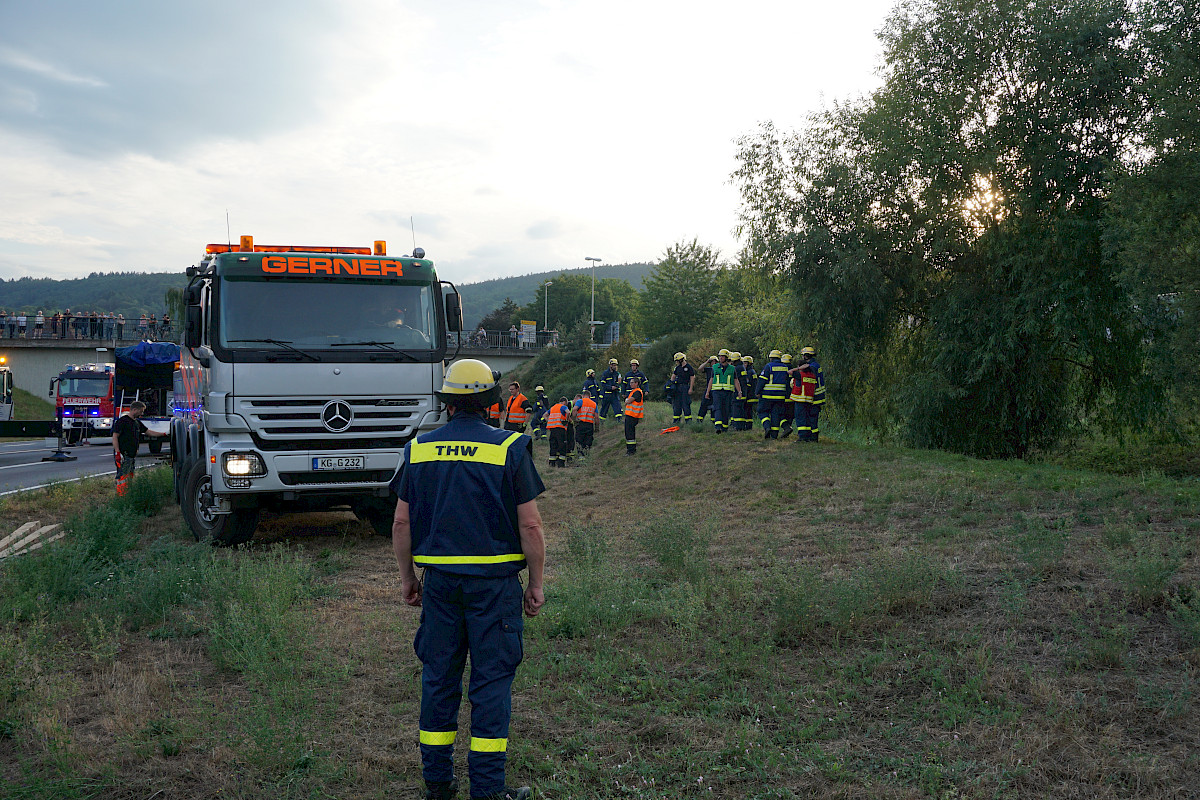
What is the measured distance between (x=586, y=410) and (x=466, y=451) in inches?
635

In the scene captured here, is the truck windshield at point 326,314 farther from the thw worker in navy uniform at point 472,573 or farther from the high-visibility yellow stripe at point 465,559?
the high-visibility yellow stripe at point 465,559

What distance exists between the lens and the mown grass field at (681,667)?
12.7ft

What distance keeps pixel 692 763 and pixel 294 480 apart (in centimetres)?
587

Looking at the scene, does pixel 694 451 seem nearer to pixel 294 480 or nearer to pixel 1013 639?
pixel 294 480

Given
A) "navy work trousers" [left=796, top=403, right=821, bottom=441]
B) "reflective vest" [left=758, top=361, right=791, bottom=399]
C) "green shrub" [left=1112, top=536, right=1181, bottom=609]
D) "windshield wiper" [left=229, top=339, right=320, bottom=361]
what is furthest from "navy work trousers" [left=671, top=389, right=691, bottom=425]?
"green shrub" [left=1112, top=536, right=1181, bottom=609]

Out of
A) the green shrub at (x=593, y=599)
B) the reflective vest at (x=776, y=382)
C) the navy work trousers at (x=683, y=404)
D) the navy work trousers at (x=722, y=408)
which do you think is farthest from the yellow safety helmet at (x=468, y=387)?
the navy work trousers at (x=683, y=404)

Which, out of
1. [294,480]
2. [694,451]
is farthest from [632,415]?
[294,480]

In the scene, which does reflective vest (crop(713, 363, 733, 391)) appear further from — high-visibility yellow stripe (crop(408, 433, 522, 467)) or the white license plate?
high-visibility yellow stripe (crop(408, 433, 522, 467))

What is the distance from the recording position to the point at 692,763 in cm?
393

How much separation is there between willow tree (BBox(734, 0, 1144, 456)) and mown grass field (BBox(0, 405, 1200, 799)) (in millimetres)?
6586

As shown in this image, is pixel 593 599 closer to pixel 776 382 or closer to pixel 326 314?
pixel 326 314

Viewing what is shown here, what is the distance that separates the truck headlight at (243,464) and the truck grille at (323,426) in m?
0.16

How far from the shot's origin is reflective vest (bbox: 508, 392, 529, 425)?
18.7 meters

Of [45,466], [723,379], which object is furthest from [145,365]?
[723,379]
